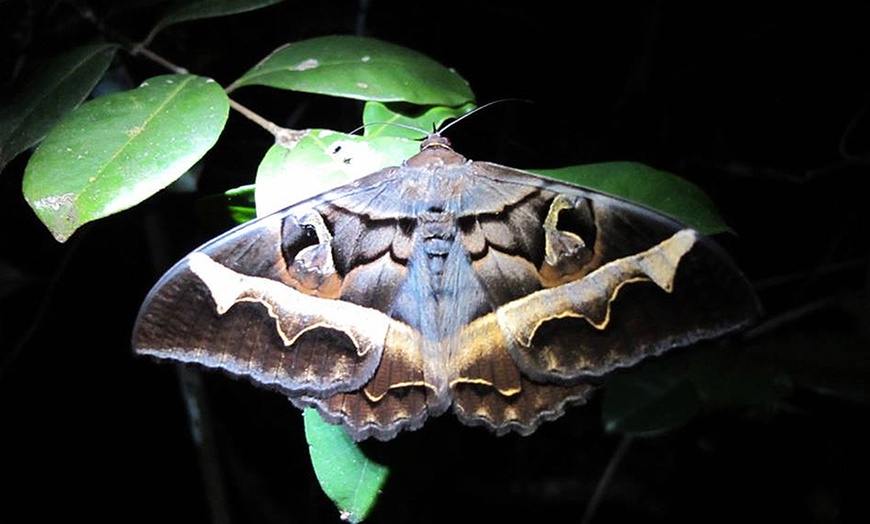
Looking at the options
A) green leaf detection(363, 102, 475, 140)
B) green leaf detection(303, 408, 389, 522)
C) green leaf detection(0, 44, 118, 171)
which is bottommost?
→ green leaf detection(303, 408, 389, 522)

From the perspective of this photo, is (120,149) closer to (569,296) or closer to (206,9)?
(206,9)

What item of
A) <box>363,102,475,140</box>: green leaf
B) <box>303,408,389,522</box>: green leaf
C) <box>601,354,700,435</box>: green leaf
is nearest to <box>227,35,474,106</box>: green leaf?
<box>363,102,475,140</box>: green leaf

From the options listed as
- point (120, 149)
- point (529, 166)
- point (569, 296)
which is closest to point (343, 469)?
point (569, 296)

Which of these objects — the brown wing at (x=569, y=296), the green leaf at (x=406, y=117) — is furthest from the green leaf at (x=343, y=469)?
the green leaf at (x=406, y=117)

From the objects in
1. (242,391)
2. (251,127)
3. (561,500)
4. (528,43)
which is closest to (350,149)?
(251,127)

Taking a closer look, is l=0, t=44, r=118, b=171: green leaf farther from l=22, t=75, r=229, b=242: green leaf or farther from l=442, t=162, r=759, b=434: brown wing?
l=442, t=162, r=759, b=434: brown wing

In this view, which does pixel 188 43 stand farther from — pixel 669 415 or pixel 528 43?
pixel 669 415

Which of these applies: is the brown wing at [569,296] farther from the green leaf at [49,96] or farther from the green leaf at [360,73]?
the green leaf at [49,96]
